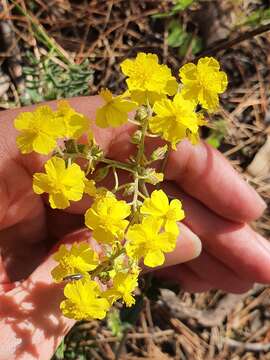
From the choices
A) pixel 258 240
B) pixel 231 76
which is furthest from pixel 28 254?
pixel 231 76

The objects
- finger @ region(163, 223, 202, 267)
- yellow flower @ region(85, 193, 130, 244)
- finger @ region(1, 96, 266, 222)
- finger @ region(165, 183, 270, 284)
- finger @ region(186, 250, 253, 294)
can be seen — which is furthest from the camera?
finger @ region(186, 250, 253, 294)

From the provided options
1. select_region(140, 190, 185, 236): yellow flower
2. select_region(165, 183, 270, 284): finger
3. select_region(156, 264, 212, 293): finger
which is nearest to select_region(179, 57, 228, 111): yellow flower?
select_region(140, 190, 185, 236): yellow flower

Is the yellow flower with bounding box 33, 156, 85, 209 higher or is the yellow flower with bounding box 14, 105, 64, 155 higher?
the yellow flower with bounding box 14, 105, 64, 155

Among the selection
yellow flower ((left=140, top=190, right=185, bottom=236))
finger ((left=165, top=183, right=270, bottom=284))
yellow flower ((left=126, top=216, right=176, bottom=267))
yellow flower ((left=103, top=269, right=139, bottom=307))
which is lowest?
finger ((left=165, top=183, right=270, bottom=284))

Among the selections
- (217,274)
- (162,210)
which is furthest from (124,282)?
(217,274)

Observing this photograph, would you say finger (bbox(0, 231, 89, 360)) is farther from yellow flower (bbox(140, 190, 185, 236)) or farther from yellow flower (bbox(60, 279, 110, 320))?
yellow flower (bbox(140, 190, 185, 236))

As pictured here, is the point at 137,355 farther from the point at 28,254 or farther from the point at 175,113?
the point at 175,113

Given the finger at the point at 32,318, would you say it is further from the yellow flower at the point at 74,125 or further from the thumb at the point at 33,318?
the yellow flower at the point at 74,125
